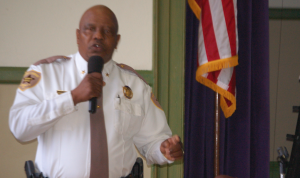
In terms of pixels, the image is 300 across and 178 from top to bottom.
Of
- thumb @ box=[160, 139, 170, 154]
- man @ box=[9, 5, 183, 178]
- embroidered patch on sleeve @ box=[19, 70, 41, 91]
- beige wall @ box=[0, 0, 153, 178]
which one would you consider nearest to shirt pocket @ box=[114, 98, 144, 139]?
man @ box=[9, 5, 183, 178]

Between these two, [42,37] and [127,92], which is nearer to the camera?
[127,92]

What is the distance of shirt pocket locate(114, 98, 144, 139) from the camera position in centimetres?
134

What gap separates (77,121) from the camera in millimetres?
1253

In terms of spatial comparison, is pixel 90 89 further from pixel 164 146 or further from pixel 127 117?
pixel 164 146

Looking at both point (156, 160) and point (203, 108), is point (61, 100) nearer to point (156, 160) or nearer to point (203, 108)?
point (156, 160)

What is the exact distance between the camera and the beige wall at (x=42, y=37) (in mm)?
1862

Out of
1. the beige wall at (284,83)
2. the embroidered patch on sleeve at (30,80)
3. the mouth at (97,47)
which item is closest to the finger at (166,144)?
the mouth at (97,47)

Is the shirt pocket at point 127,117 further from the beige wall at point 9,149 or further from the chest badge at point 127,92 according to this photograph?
the beige wall at point 9,149

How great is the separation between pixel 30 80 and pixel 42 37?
824mm

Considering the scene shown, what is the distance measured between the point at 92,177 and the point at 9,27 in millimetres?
1303

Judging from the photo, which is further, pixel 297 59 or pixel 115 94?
pixel 297 59

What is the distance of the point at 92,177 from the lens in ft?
3.99

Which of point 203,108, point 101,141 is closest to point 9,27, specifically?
point 101,141

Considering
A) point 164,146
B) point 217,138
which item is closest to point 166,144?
point 164,146
